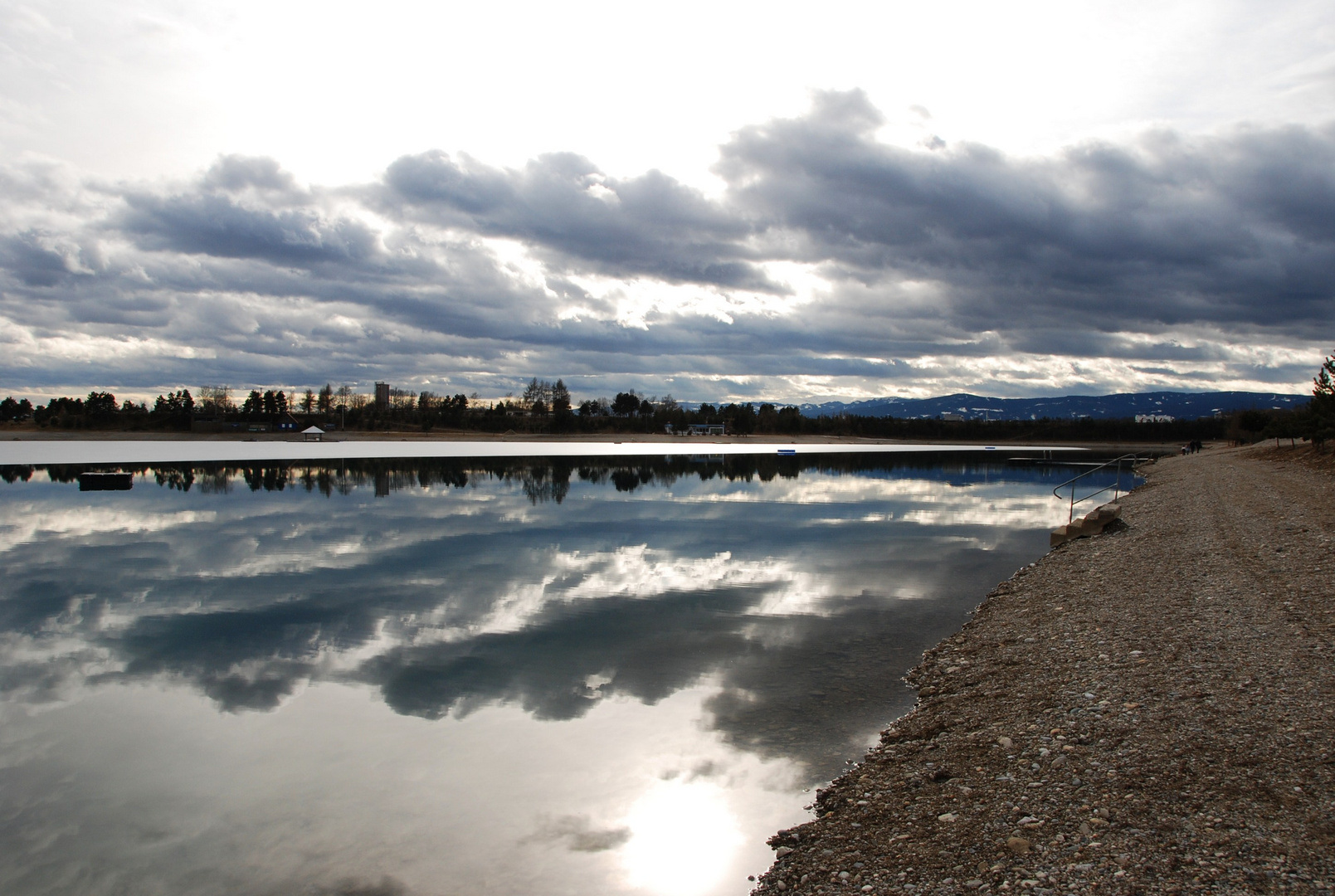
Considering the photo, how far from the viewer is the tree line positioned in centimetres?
13888

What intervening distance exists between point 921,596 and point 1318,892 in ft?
32.4

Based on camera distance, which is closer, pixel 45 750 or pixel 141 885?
pixel 141 885

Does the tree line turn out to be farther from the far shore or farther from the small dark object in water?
the small dark object in water

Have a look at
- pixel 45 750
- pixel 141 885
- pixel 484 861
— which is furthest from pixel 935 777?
pixel 45 750

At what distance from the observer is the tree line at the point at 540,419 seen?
139 metres

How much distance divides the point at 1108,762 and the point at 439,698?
6510 mm

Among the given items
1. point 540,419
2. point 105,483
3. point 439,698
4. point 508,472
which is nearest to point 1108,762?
point 439,698

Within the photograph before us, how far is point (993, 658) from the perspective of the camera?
9.38 meters

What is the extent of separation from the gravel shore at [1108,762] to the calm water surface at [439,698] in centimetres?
64

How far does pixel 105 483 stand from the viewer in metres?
35.4

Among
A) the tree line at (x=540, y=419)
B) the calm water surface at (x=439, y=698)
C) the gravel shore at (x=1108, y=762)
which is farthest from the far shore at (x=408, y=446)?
the gravel shore at (x=1108, y=762)

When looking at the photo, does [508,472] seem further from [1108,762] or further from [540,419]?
[540,419]

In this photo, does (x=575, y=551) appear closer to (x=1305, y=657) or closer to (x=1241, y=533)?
(x=1305, y=657)

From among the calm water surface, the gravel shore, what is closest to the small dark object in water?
the calm water surface
